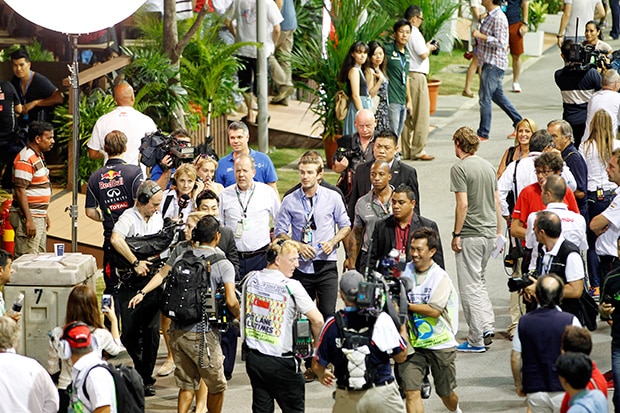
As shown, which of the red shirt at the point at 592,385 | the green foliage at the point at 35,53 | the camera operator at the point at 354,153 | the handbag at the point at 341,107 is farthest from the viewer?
the green foliage at the point at 35,53

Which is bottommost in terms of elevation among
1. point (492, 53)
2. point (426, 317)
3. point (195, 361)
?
point (195, 361)

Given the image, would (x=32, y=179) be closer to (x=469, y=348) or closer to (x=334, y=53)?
(x=469, y=348)

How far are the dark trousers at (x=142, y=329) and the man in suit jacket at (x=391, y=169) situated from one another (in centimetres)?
219

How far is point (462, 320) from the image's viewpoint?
12.0 metres

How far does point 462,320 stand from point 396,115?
17.9 ft

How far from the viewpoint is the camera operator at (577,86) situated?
592 inches

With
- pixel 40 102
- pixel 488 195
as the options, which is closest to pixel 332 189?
pixel 488 195

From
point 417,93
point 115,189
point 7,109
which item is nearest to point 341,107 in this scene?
point 417,93

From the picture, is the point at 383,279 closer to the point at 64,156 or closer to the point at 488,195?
the point at 488,195

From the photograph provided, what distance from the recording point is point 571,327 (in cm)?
711

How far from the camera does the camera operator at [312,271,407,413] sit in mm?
7637

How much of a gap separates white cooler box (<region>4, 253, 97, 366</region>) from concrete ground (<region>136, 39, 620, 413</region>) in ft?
3.52

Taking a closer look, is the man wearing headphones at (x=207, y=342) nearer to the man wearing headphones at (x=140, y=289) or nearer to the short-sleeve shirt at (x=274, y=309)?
the short-sleeve shirt at (x=274, y=309)

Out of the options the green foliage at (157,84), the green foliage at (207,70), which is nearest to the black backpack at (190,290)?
the green foliage at (157,84)
